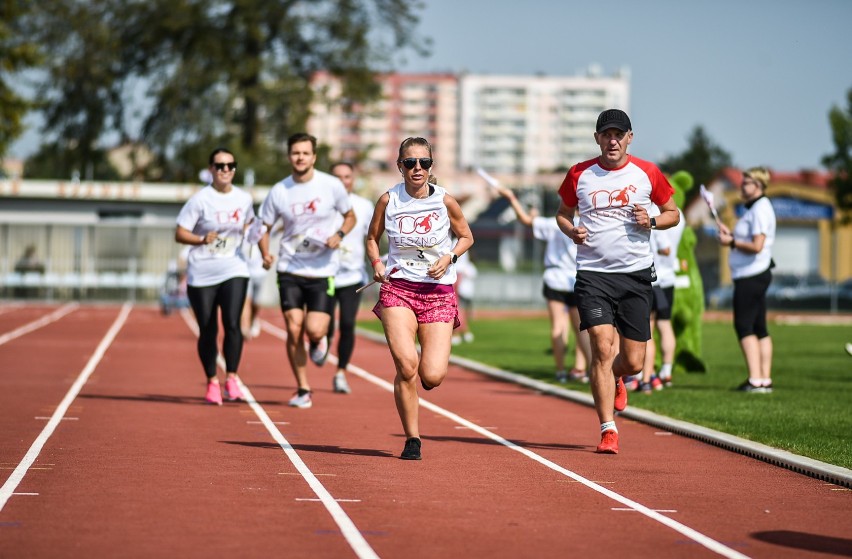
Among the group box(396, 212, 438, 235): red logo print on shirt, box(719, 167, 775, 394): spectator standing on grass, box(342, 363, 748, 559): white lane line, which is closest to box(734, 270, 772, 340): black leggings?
box(719, 167, 775, 394): spectator standing on grass

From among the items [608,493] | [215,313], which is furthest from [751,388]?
[608,493]

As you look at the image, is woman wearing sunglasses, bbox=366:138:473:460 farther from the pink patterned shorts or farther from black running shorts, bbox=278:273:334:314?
black running shorts, bbox=278:273:334:314

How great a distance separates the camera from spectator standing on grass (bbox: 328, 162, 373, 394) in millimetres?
14633

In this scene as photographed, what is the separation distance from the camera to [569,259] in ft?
51.9

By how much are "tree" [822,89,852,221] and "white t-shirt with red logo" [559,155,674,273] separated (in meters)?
Answer: 49.4

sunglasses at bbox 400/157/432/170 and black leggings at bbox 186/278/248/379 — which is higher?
sunglasses at bbox 400/157/432/170

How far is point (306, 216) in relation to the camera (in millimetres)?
13023

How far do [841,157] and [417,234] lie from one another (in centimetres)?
5201

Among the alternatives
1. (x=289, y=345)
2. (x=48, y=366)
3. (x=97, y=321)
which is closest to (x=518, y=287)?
(x=97, y=321)

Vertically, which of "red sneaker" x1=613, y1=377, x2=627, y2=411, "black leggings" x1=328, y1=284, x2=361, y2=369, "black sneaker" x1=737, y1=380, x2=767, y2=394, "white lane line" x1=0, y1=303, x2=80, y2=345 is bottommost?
"white lane line" x1=0, y1=303, x2=80, y2=345

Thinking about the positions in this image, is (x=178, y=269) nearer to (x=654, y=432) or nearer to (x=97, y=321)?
(x=97, y=321)

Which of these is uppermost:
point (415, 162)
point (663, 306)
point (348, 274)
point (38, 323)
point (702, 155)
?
point (702, 155)

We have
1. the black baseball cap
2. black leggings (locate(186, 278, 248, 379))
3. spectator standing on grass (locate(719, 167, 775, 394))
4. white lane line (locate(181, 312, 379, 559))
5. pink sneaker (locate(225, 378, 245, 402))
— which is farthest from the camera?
spectator standing on grass (locate(719, 167, 775, 394))

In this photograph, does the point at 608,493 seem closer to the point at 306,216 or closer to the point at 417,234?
the point at 417,234
